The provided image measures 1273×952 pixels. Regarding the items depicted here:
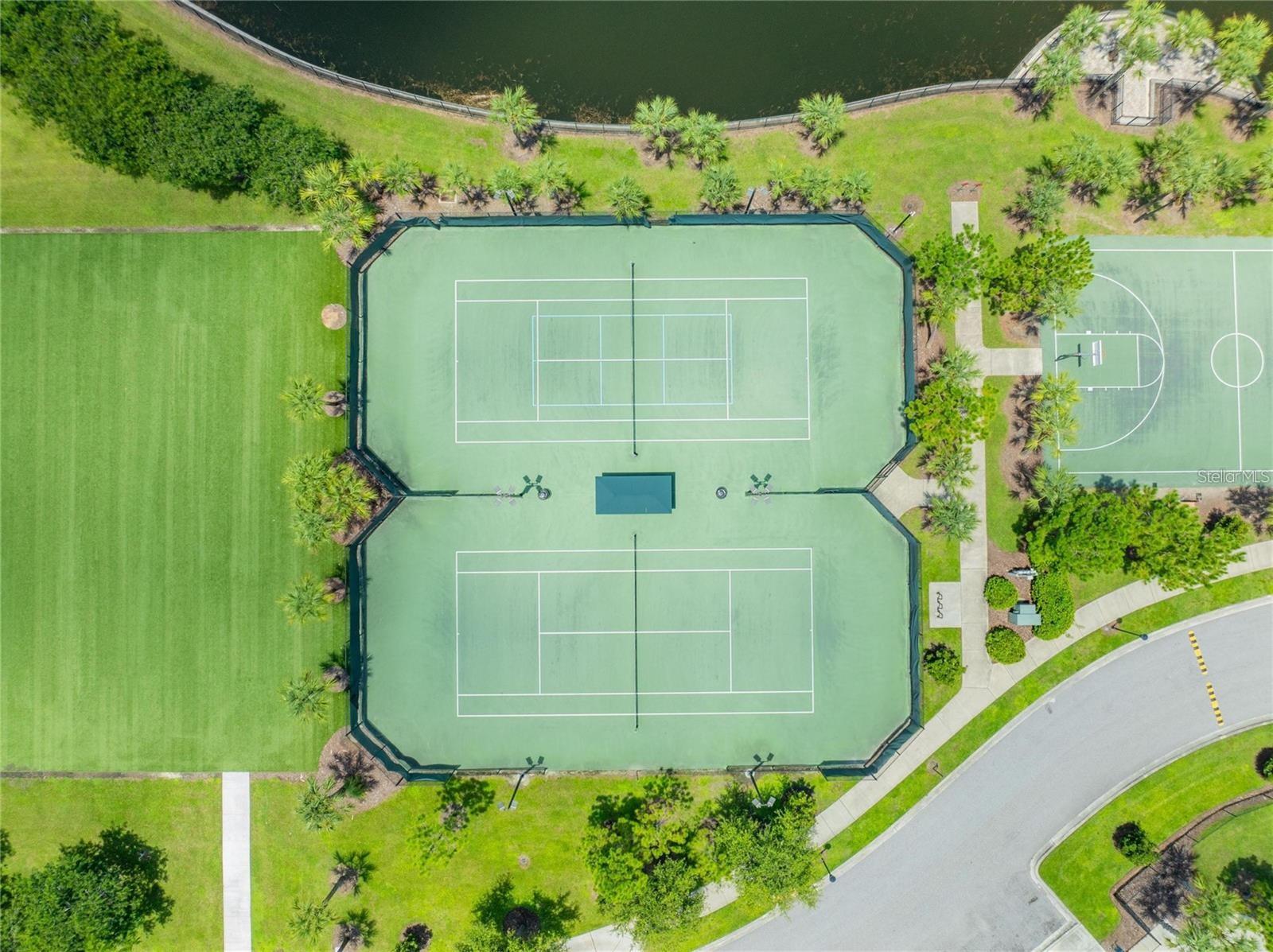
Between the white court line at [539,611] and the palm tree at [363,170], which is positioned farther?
the white court line at [539,611]

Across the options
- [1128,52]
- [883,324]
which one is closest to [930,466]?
[883,324]

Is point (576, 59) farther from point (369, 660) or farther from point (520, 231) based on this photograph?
point (369, 660)

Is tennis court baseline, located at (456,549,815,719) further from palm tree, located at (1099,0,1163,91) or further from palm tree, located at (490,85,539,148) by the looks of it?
palm tree, located at (1099,0,1163,91)

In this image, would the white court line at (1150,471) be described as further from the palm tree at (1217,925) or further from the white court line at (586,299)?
the palm tree at (1217,925)

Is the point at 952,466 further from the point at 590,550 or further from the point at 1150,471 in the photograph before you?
the point at 590,550

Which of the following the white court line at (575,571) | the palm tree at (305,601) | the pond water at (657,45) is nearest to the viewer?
the palm tree at (305,601)

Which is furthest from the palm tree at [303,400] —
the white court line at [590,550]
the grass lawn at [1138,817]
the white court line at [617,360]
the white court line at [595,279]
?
the grass lawn at [1138,817]

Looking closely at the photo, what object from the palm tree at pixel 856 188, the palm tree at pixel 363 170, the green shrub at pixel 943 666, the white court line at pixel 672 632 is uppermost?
the palm tree at pixel 363 170
